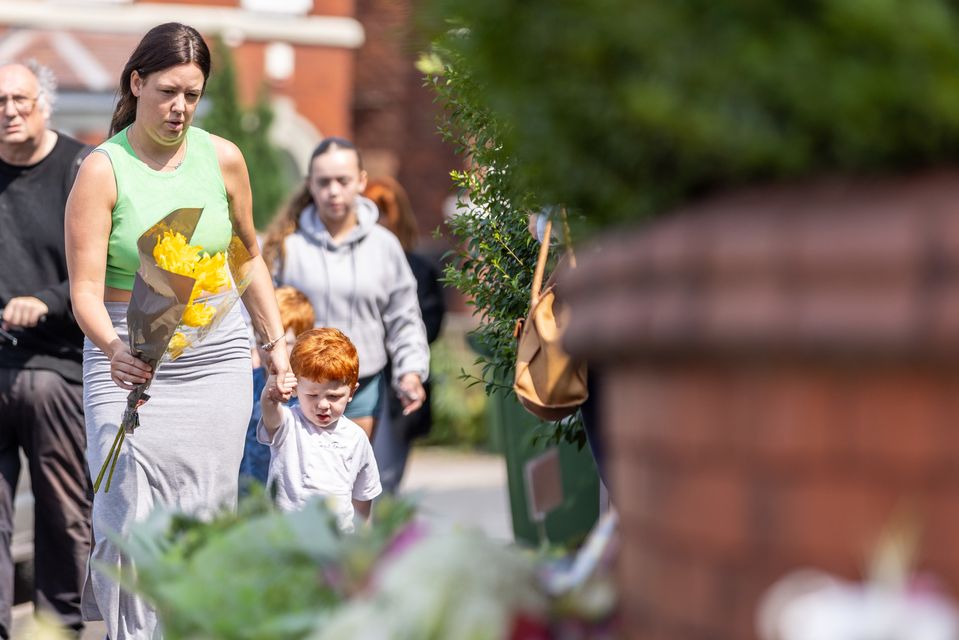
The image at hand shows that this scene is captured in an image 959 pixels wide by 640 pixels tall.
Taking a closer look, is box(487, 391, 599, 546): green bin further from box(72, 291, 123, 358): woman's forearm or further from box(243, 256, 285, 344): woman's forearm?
box(72, 291, 123, 358): woman's forearm

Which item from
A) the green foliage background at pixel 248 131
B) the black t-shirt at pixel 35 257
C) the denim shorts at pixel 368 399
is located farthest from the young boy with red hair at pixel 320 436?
the green foliage background at pixel 248 131

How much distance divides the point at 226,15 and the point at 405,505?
68.7ft

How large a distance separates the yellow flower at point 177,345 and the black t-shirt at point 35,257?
1.28 m

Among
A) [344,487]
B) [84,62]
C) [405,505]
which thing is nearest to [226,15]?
[84,62]

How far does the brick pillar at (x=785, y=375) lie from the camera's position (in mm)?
1500

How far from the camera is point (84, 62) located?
20.0 m

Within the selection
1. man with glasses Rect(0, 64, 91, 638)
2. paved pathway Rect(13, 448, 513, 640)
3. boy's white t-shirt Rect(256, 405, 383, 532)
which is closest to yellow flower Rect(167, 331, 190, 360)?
boy's white t-shirt Rect(256, 405, 383, 532)

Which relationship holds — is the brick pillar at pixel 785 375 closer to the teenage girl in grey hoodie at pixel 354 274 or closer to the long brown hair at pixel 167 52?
the long brown hair at pixel 167 52

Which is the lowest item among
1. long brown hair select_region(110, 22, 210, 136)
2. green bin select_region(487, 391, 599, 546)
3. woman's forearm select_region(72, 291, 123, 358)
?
green bin select_region(487, 391, 599, 546)

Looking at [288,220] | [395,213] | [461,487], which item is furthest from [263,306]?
[461,487]

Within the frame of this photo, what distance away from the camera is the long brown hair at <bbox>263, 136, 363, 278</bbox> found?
6.17m

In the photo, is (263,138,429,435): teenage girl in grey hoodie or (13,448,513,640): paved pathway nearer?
(263,138,429,435): teenage girl in grey hoodie

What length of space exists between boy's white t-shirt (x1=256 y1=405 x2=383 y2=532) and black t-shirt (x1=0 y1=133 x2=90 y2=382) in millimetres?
864

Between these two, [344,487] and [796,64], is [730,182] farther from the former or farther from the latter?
[344,487]
